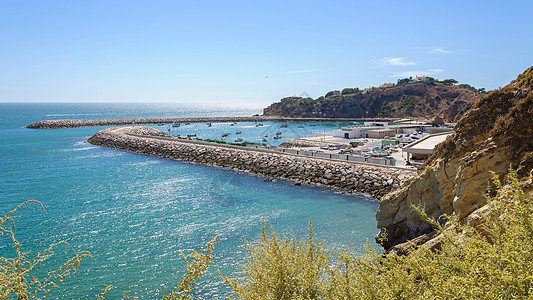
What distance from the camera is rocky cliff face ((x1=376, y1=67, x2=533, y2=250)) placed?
43.2 feet

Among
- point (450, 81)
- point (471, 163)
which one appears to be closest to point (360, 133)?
point (471, 163)

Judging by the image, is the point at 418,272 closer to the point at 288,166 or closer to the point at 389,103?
the point at 288,166

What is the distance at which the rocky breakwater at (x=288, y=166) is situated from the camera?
105 feet

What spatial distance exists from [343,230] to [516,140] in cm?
1179

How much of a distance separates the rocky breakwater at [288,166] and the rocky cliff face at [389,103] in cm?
11673

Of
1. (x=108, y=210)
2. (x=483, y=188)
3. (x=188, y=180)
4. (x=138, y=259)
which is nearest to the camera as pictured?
(x=483, y=188)

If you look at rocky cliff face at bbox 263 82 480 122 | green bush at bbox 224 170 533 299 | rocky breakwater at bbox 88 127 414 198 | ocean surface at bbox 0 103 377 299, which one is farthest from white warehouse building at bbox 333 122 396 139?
rocky cliff face at bbox 263 82 480 122

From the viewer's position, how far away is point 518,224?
5652 mm

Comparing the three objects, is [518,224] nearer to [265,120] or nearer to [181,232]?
[181,232]

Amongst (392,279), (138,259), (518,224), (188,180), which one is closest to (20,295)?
(392,279)

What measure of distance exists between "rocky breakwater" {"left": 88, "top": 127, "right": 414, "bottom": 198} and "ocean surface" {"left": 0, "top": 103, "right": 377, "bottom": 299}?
2.12 metres

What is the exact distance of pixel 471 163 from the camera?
13.9 meters

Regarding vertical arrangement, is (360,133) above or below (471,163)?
below

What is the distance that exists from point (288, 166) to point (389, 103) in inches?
5446
